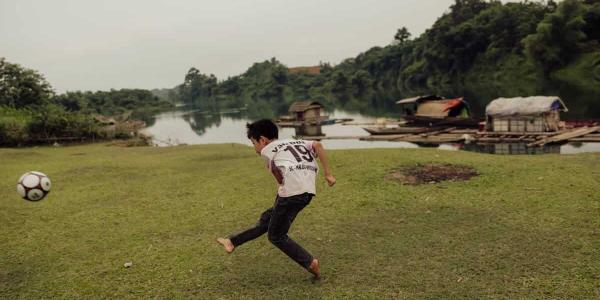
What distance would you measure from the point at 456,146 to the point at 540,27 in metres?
51.3

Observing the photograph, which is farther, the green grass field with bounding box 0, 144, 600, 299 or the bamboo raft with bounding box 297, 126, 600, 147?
the bamboo raft with bounding box 297, 126, 600, 147

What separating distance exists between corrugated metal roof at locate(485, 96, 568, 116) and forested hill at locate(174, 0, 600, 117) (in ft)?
41.0

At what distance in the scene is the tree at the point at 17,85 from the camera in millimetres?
46938

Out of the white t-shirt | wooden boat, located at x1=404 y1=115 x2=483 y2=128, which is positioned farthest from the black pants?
wooden boat, located at x1=404 y1=115 x2=483 y2=128

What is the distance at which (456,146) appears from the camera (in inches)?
1169

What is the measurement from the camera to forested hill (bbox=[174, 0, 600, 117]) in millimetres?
66375

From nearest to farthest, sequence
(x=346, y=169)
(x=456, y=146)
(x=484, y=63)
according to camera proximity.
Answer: (x=346, y=169) → (x=456, y=146) → (x=484, y=63)

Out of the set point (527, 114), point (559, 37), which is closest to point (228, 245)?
point (527, 114)

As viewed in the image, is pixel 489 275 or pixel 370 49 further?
pixel 370 49

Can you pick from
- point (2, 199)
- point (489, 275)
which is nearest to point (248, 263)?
point (489, 275)

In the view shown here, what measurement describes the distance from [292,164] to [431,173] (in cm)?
784

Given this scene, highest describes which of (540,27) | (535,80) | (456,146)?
(540,27)

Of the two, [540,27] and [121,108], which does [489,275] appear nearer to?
[540,27]

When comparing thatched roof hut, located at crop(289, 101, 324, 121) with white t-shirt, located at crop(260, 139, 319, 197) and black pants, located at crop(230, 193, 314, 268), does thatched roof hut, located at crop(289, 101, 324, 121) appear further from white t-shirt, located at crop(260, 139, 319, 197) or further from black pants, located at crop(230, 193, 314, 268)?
black pants, located at crop(230, 193, 314, 268)
